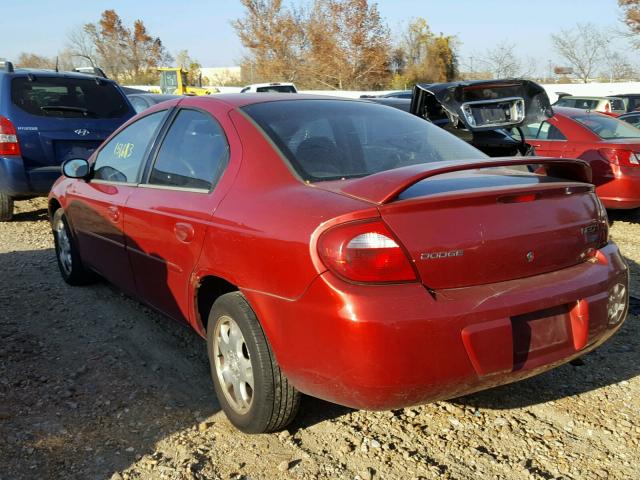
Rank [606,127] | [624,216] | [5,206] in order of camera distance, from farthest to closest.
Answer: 1. [624,216]
2. [606,127]
3. [5,206]

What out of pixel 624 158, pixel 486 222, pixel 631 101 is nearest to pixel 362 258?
pixel 486 222

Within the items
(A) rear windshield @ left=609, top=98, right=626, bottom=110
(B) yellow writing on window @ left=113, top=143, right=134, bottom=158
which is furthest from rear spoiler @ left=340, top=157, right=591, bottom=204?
(A) rear windshield @ left=609, top=98, right=626, bottom=110

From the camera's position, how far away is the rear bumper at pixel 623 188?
726cm

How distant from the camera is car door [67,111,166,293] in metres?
4.03

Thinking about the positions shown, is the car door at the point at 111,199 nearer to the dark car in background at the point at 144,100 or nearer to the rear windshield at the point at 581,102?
the dark car in background at the point at 144,100

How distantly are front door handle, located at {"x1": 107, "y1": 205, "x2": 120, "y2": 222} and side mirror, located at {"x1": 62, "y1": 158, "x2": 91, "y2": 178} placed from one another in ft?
1.84

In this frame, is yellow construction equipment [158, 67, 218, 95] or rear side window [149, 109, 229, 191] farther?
yellow construction equipment [158, 67, 218, 95]

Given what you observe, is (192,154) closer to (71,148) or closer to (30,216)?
(71,148)

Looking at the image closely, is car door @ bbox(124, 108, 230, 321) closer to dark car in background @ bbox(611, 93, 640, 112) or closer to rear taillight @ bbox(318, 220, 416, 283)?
rear taillight @ bbox(318, 220, 416, 283)

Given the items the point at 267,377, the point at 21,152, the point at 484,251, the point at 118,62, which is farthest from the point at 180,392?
the point at 118,62

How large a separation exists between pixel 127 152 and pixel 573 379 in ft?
10.1

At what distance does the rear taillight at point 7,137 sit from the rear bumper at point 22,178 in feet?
0.30

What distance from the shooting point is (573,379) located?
11.6 feet

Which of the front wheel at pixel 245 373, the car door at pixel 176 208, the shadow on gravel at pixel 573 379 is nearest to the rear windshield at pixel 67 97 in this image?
the car door at pixel 176 208
